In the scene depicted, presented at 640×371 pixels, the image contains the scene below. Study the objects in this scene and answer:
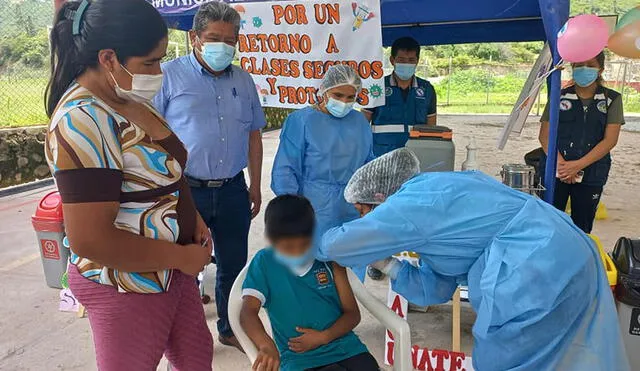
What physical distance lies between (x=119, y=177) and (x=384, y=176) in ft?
2.53

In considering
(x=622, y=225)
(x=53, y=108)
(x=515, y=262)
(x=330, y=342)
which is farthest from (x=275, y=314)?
(x=622, y=225)

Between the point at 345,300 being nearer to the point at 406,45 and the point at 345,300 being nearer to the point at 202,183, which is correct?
the point at 202,183

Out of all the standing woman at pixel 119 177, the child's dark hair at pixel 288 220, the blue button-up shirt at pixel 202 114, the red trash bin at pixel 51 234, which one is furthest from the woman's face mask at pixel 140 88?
the red trash bin at pixel 51 234

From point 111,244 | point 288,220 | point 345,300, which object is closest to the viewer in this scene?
point 111,244

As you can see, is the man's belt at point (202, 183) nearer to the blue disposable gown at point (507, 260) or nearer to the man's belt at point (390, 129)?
the blue disposable gown at point (507, 260)

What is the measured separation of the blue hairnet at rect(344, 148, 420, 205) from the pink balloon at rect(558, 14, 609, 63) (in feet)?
3.97

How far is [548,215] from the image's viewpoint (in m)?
1.31

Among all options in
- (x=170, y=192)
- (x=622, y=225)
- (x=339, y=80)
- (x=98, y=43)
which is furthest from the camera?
(x=622, y=225)

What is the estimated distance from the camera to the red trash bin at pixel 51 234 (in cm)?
263

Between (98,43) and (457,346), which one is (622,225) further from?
(98,43)

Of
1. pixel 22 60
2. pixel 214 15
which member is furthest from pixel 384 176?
pixel 22 60

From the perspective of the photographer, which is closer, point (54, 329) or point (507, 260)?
point (507, 260)

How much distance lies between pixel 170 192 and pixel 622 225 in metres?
4.77

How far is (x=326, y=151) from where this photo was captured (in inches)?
94.7
